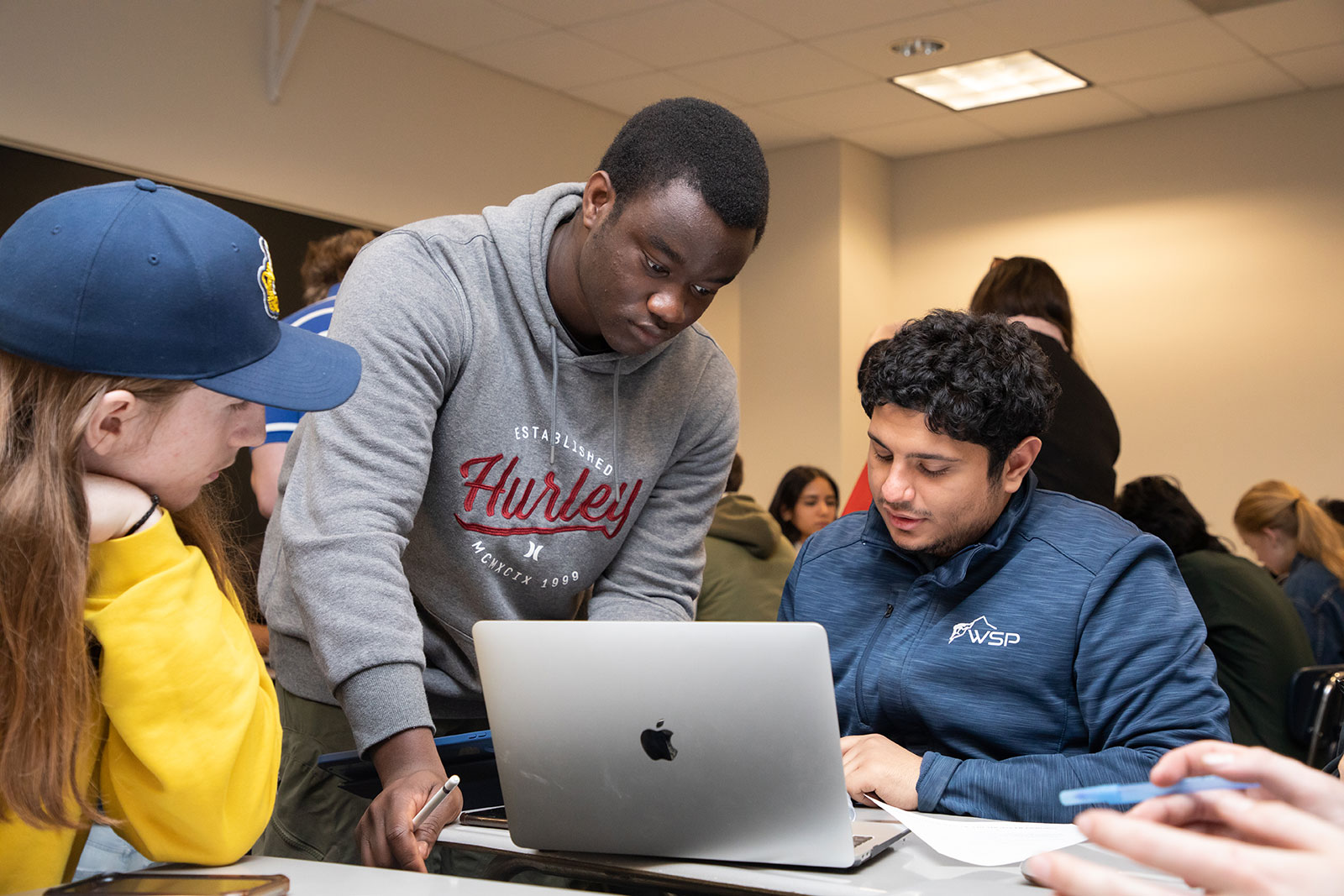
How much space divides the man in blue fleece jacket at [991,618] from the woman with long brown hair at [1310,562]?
Result: 260cm

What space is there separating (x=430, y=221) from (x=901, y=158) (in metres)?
4.85

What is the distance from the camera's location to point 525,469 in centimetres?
142

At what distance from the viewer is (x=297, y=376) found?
1.01 meters

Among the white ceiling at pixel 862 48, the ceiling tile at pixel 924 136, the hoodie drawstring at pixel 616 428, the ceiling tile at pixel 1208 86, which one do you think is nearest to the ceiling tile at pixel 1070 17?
the white ceiling at pixel 862 48

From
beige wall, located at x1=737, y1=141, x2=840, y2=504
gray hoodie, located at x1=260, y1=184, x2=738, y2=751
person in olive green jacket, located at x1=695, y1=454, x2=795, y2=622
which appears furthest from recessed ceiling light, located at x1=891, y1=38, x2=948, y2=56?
gray hoodie, located at x1=260, y1=184, x2=738, y2=751

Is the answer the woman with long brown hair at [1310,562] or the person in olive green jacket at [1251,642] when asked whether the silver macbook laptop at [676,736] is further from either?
the woman with long brown hair at [1310,562]

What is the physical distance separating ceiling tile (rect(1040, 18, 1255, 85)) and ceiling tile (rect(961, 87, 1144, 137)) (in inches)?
9.1

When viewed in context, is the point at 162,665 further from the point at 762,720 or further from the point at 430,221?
the point at 430,221

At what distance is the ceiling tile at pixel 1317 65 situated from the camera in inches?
179

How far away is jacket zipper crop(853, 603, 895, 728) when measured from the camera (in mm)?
1422

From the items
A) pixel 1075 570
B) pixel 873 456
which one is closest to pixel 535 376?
pixel 873 456

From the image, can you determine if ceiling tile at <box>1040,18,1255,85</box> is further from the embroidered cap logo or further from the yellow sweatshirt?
the yellow sweatshirt

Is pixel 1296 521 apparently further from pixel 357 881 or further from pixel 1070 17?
pixel 357 881

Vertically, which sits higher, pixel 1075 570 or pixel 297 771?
pixel 1075 570
